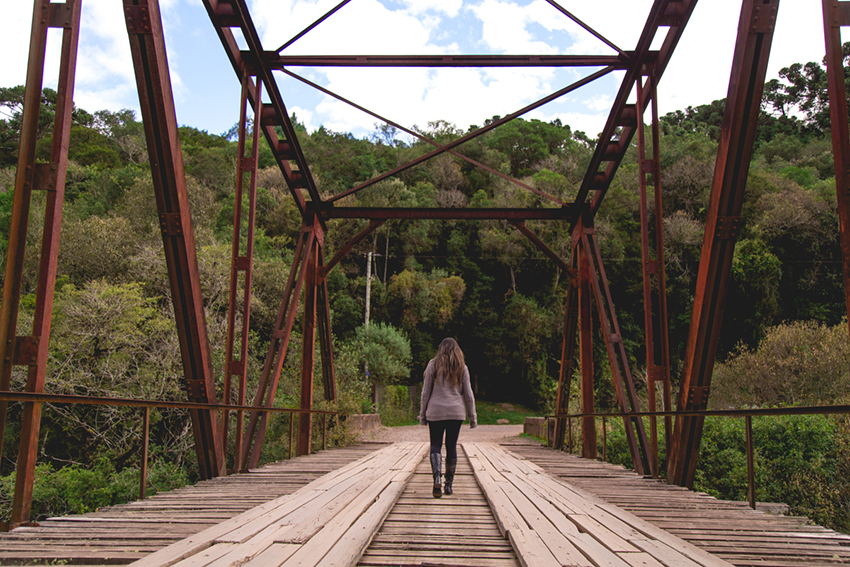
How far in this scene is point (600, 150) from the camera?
25.4 ft

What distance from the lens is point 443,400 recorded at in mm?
4762

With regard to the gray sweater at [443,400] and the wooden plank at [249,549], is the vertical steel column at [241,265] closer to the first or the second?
the gray sweater at [443,400]

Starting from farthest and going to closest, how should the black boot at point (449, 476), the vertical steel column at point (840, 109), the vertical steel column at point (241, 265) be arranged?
the vertical steel column at point (241, 265)
the black boot at point (449, 476)
the vertical steel column at point (840, 109)

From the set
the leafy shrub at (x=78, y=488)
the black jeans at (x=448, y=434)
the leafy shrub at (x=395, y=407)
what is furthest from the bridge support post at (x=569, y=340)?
the leafy shrub at (x=395, y=407)

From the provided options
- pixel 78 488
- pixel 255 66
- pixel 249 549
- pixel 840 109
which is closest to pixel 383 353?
A: pixel 78 488

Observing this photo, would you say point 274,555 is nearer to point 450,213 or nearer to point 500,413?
point 450,213

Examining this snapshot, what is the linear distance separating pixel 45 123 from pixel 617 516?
36719 millimetres

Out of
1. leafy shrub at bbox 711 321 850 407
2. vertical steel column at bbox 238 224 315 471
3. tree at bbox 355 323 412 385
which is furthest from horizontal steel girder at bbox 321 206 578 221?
tree at bbox 355 323 412 385

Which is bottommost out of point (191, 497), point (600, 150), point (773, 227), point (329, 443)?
point (329, 443)

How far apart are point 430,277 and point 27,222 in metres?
29.1

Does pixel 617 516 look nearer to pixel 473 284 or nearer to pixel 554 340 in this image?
pixel 554 340

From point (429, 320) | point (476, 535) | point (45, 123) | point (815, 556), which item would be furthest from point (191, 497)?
point (45, 123)

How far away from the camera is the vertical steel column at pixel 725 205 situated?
3943mm

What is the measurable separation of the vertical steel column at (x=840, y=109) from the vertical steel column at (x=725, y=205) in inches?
39.5
